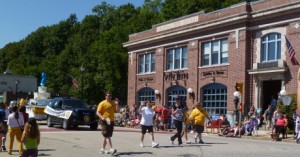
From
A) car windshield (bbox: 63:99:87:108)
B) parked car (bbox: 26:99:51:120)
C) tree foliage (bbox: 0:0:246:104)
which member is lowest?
parked car (bbox: 26:99:51:120)

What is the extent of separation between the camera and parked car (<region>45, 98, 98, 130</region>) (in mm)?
26891

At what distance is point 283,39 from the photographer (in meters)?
31.4

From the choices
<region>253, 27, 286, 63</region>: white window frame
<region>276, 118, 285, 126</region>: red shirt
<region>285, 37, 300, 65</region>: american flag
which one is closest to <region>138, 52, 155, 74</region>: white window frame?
<region>253, 27, 286, 63</region>: white window frame

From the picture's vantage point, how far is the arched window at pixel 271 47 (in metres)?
32.1

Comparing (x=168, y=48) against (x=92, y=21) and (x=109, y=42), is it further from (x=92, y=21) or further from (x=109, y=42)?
(x=92, y=21)

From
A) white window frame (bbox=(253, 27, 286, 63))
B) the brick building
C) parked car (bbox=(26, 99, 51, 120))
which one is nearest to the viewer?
white window frame (bbox=(253, 27, 286, 63))

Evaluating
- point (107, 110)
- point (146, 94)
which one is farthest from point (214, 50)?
point (107, 110)

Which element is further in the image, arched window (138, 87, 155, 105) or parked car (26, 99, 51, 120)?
arched window (138, 87, 155, 105)

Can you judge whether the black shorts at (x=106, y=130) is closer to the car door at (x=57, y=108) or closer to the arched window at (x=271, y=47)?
the car door at (x=57, y=108)

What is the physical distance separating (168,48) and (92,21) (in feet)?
153

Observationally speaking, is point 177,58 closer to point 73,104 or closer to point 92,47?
point 73,104

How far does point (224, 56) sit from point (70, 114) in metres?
14.2

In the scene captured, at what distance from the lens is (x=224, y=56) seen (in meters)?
36.3

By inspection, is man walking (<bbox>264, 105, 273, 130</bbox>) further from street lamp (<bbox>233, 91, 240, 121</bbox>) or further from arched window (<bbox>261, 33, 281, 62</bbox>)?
arched window (<bbox>261, 33, 281, 62</bbox>)
